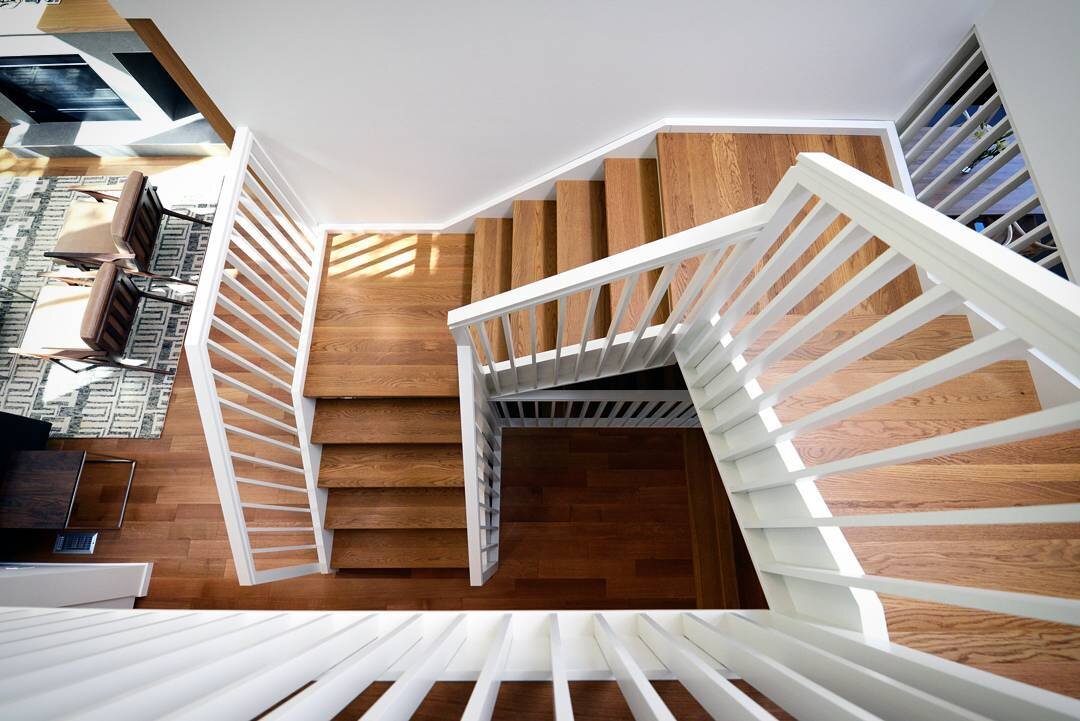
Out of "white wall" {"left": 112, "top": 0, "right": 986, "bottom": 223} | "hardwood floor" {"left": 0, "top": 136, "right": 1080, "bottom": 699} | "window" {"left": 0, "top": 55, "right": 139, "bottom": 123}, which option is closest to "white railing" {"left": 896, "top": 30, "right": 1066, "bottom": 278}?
"white wall" {"left": 112, "top": 0, "right": 986, "bottom": 223}

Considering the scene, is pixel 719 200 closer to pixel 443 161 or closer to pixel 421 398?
pixel 443 161

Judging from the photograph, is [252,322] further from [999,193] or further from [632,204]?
[999,193]

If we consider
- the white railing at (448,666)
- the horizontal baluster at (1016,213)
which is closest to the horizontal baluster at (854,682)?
the white railing at (448,666)

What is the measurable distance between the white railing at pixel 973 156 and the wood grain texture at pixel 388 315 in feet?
8.14

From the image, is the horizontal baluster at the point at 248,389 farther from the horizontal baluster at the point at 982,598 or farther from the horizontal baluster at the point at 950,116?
the horizontal baluster at the point at 950,116

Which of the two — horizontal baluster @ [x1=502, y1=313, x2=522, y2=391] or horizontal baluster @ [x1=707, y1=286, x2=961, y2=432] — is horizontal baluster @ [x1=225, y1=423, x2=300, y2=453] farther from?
horizontal baluster @ [x1=707, y1=286, x2=961, y2=432]

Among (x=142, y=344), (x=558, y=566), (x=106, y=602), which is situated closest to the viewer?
(x=106, y=602)

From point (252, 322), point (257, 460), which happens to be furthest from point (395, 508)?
point (252, 322)

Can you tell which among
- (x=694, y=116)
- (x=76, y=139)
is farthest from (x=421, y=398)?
(x=76, y=139)

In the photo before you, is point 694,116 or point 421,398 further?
point 421,398

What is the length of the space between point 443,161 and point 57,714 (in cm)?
251

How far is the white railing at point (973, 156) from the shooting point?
180cm

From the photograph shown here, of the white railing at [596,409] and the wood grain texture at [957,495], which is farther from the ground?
the white railing at [596,409]

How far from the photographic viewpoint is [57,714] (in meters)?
0.57
